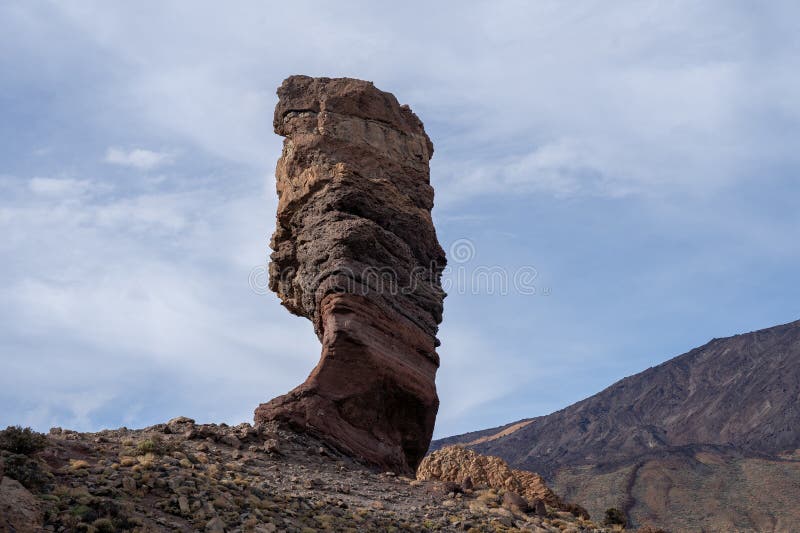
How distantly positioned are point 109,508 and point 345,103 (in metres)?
17.5

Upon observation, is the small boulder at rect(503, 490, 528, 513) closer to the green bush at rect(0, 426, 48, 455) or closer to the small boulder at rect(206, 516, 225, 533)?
the small boulder at rect(206, 516, 225, 533)

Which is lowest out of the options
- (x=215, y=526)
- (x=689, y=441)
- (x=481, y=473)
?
(x=215, y=526)

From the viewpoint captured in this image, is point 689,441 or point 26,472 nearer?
point 26,472

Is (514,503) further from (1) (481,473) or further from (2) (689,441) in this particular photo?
(2) (689,441)

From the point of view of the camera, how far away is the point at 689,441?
115938mm

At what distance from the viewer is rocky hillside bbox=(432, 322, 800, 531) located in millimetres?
66062

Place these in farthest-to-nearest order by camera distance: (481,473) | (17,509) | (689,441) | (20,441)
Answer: (689,441)
(481,473)
(20,441)
(17,509)

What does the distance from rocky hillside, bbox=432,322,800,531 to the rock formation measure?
4175 centimetres

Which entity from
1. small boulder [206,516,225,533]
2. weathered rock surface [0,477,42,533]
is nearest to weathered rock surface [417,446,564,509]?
small boulder [206,516,225,533]

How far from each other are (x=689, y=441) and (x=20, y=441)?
11263 cm

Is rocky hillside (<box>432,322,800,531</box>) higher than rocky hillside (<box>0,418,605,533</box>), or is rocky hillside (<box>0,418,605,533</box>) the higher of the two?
rocky hillside (<box>432,322,800,531</box>)

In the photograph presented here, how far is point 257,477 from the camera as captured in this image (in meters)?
18.4

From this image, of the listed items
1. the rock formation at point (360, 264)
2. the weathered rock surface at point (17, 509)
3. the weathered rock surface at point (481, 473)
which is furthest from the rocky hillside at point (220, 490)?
the weathered rock surface at point (481, 473)

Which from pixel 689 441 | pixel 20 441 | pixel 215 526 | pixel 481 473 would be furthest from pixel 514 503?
pixel 689 441
